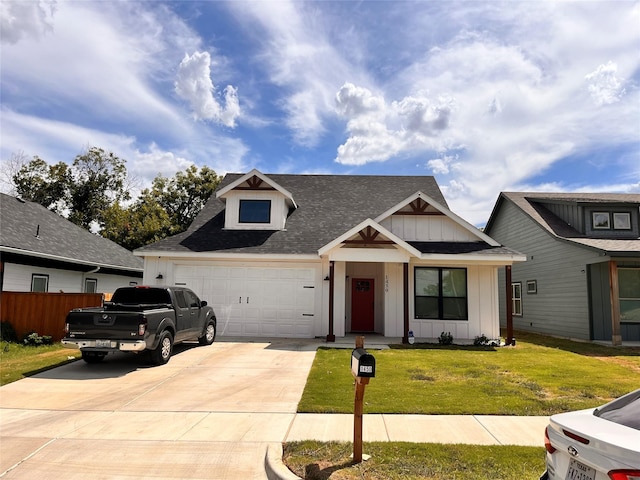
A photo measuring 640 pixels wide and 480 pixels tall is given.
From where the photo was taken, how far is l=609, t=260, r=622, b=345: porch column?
1509 cm

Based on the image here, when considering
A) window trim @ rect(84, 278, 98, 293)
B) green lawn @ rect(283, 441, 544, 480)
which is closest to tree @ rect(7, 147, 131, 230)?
window trim @ rect(84, 278, 98, 293)

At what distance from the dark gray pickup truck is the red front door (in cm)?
732

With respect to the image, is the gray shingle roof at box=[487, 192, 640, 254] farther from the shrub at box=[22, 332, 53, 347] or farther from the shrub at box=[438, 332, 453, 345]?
the shrub at box=[22, 332, 53, 347]

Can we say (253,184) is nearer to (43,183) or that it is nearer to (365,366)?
(365,366)

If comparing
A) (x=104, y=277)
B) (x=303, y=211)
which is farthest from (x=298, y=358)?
(x=104, y=277)

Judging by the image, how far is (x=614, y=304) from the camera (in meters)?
15.1

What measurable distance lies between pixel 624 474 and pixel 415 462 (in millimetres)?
2730

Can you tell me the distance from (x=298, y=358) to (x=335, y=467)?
697 cm

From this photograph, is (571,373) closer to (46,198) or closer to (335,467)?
(335,467)

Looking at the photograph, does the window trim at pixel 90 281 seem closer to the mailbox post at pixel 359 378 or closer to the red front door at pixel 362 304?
the red front door at pixel 362 304

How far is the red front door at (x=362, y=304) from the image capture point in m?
17.8

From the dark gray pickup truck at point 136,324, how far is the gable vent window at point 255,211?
6.22 metres

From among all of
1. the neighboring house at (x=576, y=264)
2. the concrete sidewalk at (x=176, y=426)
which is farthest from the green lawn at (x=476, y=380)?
the neighboring house at (x=576, y=264)

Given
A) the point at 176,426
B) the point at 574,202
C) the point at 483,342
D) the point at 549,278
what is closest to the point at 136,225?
the point at 483,342
